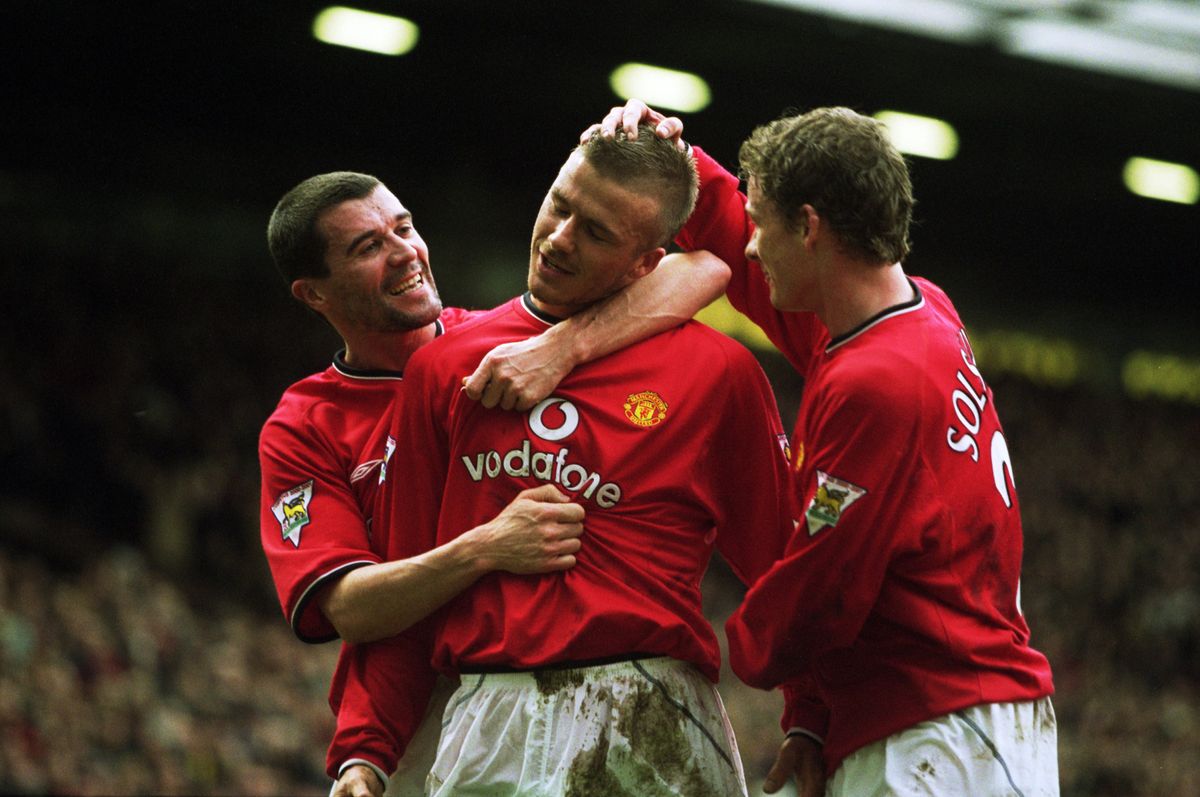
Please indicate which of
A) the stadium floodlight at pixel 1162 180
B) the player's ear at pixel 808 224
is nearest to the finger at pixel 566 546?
the player's ear at pixel 808 224

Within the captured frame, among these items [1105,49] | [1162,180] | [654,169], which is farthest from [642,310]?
[1162,180]

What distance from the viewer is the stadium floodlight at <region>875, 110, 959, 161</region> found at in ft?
50.6

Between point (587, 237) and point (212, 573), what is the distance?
462 inches

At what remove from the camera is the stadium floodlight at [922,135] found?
15.4 meters

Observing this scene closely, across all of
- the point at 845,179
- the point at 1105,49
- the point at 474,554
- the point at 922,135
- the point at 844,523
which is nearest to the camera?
the point at 844,523

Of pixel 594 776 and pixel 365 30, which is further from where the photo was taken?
pixel 365 30

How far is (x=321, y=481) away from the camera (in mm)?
3760

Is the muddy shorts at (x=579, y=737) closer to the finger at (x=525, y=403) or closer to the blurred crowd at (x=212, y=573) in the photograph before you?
the finger at (x=525, y=403)

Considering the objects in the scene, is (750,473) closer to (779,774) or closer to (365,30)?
(779,774)

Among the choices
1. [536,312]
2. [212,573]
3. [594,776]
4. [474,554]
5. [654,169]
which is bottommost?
[212,573]

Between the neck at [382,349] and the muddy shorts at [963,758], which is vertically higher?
the neck at [382,349]

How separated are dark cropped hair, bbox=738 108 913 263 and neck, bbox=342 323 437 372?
3.82 ft

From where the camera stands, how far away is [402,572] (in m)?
3.35

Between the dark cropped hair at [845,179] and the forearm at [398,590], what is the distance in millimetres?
1028
